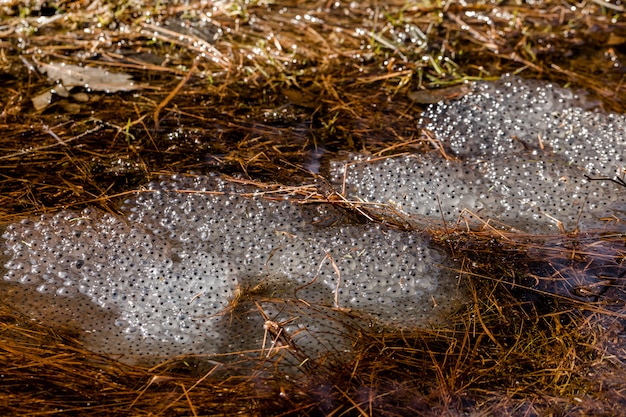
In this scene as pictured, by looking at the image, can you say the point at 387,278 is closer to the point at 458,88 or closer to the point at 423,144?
the point at 423,144

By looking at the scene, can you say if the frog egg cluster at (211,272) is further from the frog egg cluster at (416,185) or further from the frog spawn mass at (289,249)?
the frog egg cluster at (416,185)

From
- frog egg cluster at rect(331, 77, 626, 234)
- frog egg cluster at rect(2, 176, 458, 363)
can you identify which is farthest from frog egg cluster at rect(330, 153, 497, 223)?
frog egg cluster at rect(2, 176, 458, 363)

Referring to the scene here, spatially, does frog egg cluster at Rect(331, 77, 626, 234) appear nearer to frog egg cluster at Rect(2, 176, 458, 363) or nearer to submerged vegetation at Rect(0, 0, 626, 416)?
Result: submerged vegetation at Rect(0, 0, 626, 416)

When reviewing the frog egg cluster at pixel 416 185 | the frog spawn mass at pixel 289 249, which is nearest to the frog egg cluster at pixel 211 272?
the frog spawn mass at pixel 289 249

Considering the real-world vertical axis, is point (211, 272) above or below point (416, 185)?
below

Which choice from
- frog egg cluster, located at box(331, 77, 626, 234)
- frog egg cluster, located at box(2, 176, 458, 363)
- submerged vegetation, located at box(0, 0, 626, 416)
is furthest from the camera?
frog egg cluster, located at box(331, 77, 626, 234)

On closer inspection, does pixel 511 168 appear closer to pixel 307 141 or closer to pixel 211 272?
pixel 307 141

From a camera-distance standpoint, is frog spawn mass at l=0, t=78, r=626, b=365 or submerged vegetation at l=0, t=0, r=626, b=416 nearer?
submerged vegetation at l=0, t=0, r=626, b=416

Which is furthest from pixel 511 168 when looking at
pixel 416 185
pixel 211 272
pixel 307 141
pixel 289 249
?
pixel 211 272
